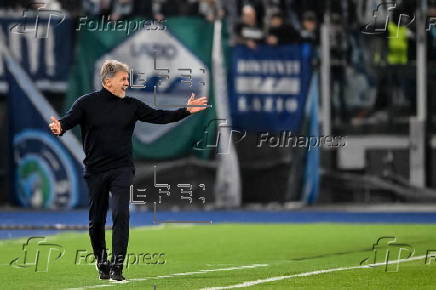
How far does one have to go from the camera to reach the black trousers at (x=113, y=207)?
432 inches

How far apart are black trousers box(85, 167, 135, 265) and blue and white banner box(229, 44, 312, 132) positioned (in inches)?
522

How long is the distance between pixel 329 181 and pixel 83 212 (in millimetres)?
5047

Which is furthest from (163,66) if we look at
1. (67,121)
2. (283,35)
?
(67,121)

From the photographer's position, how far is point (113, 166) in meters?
11.0

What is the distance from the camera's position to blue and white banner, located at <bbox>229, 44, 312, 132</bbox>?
2433 cm

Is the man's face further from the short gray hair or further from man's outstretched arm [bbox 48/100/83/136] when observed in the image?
man's outstretched arm [bbox 48/100/83/136]

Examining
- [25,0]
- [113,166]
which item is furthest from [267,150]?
[113,166]

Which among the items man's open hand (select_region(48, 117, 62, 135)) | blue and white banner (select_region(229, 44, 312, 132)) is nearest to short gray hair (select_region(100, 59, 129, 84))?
man's open hand (select_region(48, 117, 62, 135))

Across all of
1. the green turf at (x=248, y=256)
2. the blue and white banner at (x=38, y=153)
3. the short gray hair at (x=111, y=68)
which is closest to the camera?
the short gray hair at (x=111, y=68)

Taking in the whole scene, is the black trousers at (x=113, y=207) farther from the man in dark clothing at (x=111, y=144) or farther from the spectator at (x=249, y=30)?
the spectator at (x=249, y=30)

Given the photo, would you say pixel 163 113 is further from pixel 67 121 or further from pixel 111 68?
pixel 67 121

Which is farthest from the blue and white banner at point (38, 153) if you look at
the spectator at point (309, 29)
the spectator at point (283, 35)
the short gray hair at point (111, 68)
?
the short gray hair at point (111, 68)

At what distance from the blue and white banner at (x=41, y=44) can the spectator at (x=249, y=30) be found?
348cm

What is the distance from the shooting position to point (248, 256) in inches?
573
